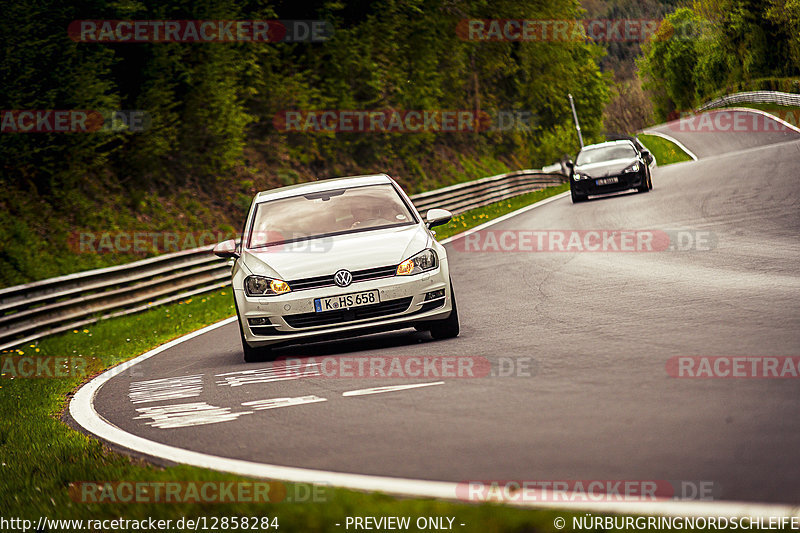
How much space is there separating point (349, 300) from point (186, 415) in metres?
2.23

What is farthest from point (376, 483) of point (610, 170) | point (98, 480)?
point (610, 170)

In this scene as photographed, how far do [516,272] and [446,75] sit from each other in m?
31.0

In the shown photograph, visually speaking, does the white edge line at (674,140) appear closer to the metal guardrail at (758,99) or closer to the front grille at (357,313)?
the metal guardrail at (758,99)

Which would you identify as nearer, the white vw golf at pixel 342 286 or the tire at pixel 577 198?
the white vw golf at pixel 342 286

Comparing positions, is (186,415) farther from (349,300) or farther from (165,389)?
(349,300)

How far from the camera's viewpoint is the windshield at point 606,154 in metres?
28.3

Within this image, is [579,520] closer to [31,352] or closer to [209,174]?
[31,352]

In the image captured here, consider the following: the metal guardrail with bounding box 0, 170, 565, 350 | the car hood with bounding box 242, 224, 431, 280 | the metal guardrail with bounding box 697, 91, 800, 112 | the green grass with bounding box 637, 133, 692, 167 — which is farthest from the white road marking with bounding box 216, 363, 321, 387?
the green grass with bounding box 637, 133, 692, 167

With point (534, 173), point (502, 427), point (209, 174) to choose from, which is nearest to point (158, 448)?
point (502, 427)

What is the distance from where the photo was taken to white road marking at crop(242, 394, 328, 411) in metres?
7.57

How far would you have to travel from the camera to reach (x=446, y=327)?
32.5ft

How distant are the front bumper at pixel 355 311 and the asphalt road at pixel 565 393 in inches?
12.0

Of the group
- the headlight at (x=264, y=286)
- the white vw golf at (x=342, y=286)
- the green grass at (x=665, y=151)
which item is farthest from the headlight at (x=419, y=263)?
the green grass at (x=665, y=151)

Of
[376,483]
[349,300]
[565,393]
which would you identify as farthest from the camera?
[349,300]
